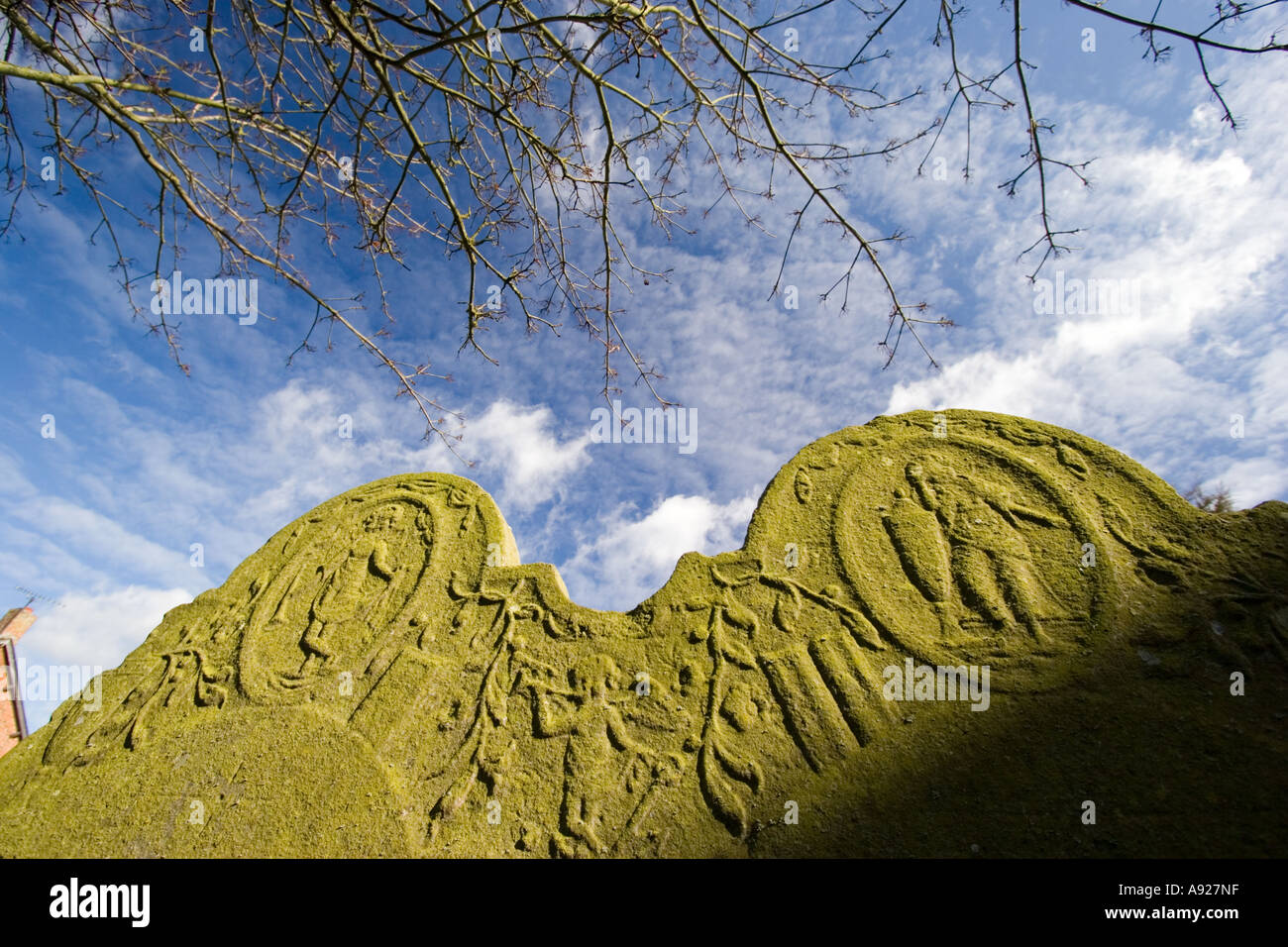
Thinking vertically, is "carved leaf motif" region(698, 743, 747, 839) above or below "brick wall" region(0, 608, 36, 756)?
above

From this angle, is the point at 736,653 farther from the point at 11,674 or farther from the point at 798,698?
the point at 11,674

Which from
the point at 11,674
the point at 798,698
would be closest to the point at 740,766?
the point at 798,698

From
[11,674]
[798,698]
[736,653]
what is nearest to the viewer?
[798,698]

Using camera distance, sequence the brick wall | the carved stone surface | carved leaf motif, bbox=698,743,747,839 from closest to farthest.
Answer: the carved stone surface, carved leaf motif, bbox=698,743,747,839, the brick wall

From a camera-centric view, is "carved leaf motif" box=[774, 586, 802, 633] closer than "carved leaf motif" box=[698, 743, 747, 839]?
No

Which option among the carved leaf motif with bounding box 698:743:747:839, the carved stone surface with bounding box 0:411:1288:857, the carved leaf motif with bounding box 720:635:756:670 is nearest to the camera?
the carved stone surface with bounding box 0:411:1288:857

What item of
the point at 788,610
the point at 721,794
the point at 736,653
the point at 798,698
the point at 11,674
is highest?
the point at 788,610

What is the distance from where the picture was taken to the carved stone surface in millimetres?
1597

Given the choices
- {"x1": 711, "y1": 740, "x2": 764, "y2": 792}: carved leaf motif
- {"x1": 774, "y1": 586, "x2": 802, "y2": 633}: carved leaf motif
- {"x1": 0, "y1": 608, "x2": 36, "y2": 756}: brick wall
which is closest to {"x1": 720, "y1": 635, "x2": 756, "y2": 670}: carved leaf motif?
{"x1": 774, "y1": 586, "x2": 802, "y2": 633}: carved leaf motif

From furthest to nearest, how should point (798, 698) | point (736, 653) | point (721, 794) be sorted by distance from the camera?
point (736, 653) → point (798, 698) → point (721, 794)

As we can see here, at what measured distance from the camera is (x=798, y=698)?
6.33 feet

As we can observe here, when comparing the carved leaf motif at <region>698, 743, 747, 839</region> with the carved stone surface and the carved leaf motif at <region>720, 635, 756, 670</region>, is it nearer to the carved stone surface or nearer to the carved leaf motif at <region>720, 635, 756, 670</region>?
the carved stone surface
